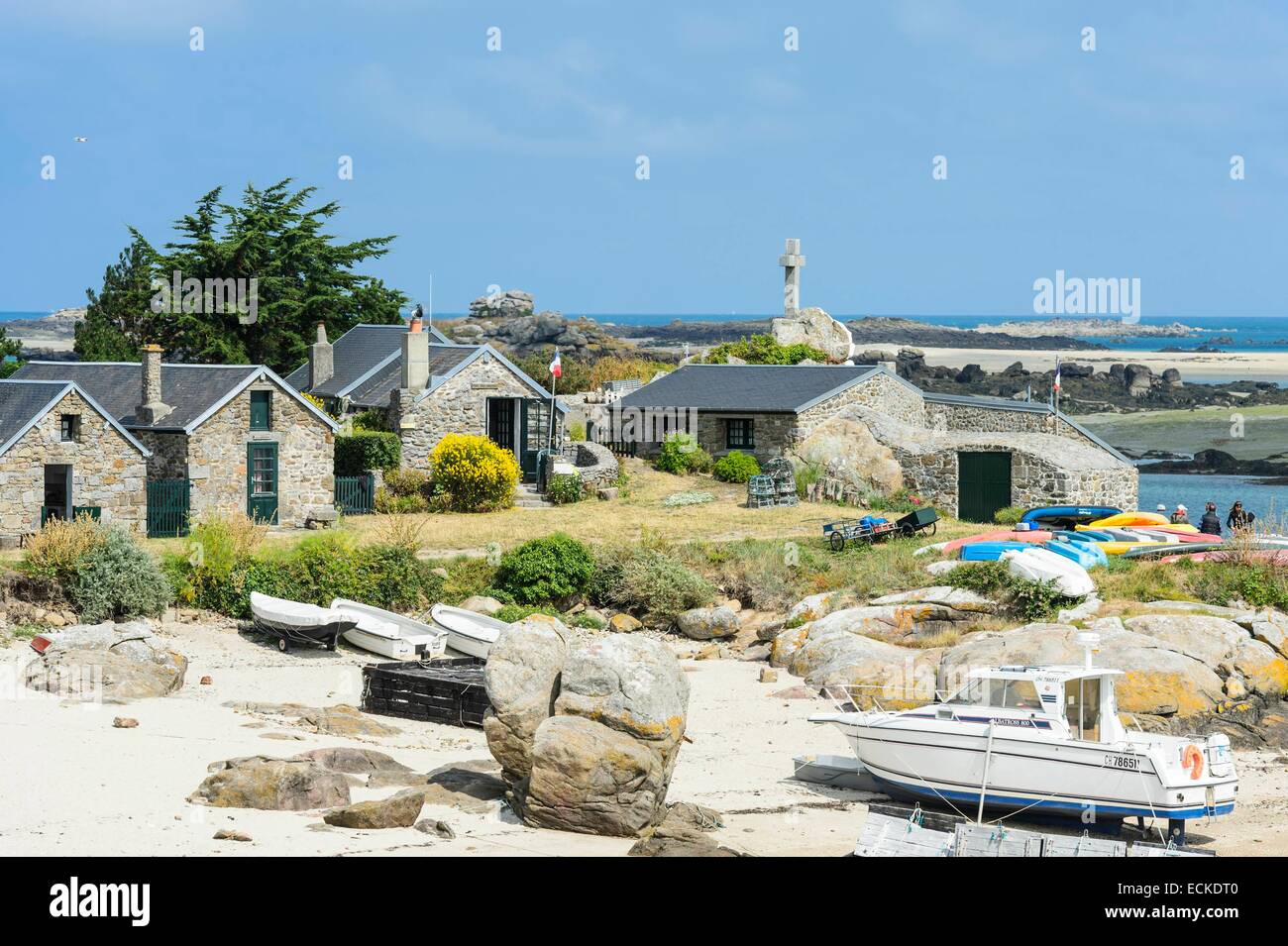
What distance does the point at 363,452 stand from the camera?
3891 cm

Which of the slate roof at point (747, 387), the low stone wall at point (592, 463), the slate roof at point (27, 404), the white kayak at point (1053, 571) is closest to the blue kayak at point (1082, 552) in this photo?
the white kayak at point (1053, 571)

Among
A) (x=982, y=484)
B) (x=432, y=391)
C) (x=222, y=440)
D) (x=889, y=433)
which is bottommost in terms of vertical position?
(x=982, y=484)

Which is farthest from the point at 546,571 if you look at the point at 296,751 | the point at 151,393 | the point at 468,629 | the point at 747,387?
the point at 747,387

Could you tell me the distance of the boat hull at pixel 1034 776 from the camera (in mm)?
17109

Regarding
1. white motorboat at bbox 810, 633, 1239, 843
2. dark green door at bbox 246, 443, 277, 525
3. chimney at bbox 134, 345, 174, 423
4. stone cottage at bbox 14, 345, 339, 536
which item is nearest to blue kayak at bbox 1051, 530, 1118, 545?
white motorboat at bbox 810, 633, 1239, 843

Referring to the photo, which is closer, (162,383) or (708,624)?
(708,624)

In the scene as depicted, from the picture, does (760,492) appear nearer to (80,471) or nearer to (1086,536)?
(1086,536)

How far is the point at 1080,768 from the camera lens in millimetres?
17531

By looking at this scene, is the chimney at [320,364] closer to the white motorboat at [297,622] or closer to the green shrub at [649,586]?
the green shrub at [649,586]

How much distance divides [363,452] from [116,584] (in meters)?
12.8

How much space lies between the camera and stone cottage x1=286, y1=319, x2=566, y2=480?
133 feet

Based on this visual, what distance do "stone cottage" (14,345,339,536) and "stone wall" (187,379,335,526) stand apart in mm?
23
